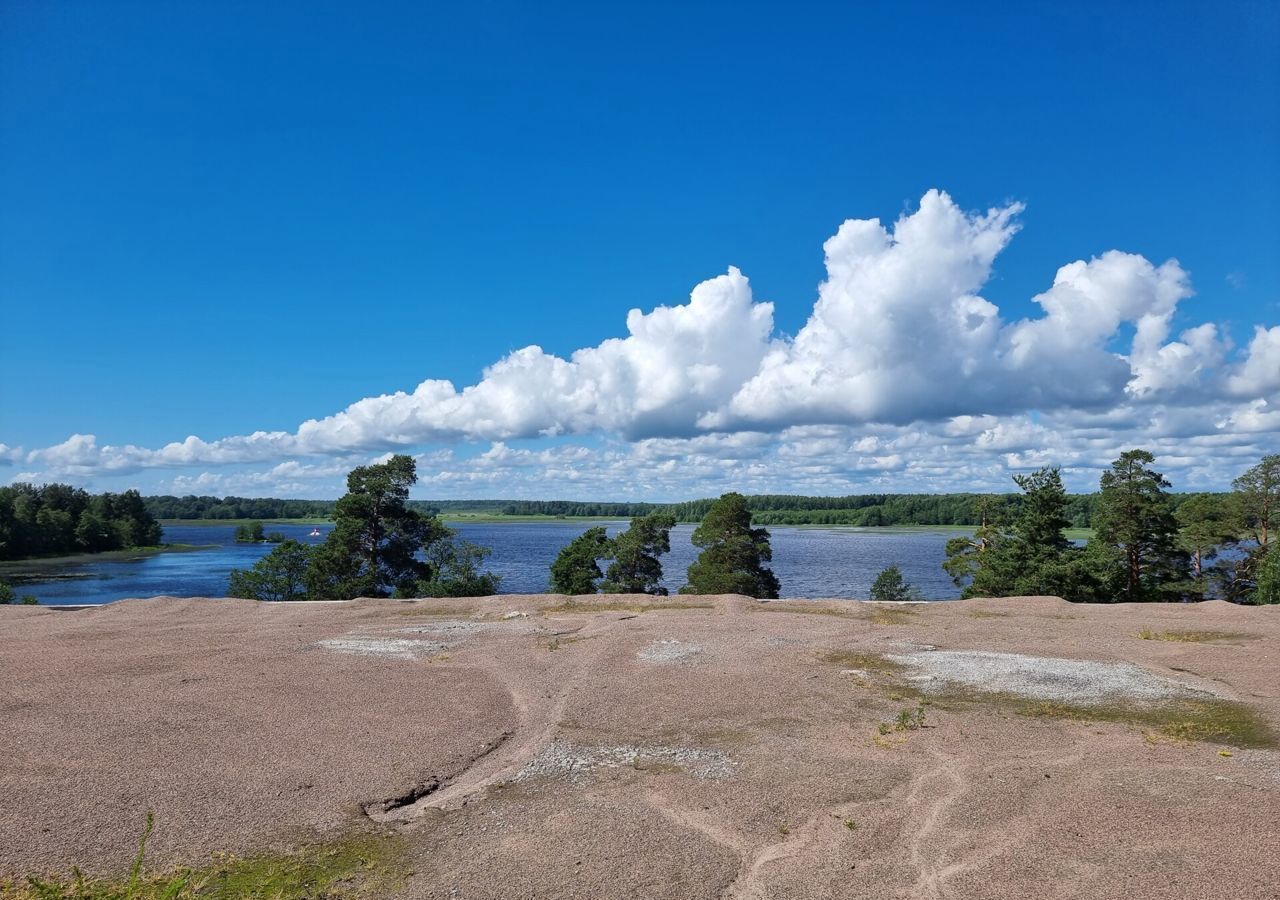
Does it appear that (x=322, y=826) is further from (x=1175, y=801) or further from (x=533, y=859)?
(x=1175, y=801)

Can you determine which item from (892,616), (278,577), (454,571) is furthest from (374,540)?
(892,616)

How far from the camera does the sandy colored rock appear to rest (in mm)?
5449

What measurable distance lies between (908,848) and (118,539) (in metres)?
114

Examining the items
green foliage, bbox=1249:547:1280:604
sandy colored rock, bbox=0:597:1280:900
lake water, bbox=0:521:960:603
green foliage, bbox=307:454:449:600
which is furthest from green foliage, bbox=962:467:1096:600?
green foliage, bbox=307:454:449:600

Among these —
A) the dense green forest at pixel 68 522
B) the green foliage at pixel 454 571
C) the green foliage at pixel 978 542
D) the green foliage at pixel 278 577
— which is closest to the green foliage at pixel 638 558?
the green foliage at pixel 454 571

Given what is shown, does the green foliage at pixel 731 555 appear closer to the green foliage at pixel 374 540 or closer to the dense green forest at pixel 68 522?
the green foliage at pixel 374 540

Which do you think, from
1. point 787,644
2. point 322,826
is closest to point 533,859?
point 322,826

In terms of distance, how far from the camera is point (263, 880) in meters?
5.23

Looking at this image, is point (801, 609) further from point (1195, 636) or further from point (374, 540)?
point (374, 540)

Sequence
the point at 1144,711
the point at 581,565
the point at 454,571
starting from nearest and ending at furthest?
the point at 1144,711, the point at 454,571, the point at 581,565

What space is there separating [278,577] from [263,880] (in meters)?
34.9

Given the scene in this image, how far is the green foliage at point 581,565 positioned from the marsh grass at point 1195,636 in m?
25.7

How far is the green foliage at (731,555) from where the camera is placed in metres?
34.6

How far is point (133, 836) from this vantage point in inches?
229
